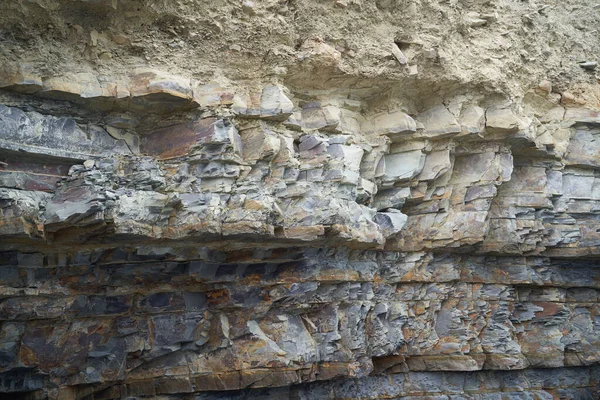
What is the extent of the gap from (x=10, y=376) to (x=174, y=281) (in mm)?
1773

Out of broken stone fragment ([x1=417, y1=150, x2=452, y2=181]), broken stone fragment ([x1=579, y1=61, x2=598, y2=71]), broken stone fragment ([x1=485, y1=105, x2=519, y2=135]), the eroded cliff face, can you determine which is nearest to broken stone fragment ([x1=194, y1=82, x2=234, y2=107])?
the eroded cliff face

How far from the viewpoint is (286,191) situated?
21.6 feet

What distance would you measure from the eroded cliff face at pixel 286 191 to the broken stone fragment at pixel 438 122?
0.03 m

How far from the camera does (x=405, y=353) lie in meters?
8.67

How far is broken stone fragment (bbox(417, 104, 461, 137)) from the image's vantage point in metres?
8.09

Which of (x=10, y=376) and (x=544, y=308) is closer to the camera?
(x=10, y=376)

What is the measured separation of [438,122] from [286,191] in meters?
2.66

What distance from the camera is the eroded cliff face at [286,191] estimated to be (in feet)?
18.8

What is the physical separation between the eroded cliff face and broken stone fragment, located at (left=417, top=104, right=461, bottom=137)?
3cm

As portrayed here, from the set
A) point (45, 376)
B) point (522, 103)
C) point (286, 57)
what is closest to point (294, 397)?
point (45, 376)

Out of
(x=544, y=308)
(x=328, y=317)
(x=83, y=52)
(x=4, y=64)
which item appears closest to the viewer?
(x=4, y=64)

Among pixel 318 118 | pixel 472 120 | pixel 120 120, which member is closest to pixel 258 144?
pixel 318 118

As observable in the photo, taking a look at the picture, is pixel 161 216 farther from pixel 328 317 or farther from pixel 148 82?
pixel 328 317

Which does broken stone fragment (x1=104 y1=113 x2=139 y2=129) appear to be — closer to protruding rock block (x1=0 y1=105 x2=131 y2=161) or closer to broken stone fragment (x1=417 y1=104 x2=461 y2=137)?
protruding rock block (x1=0 y1=105 x2=131 y2=161)
